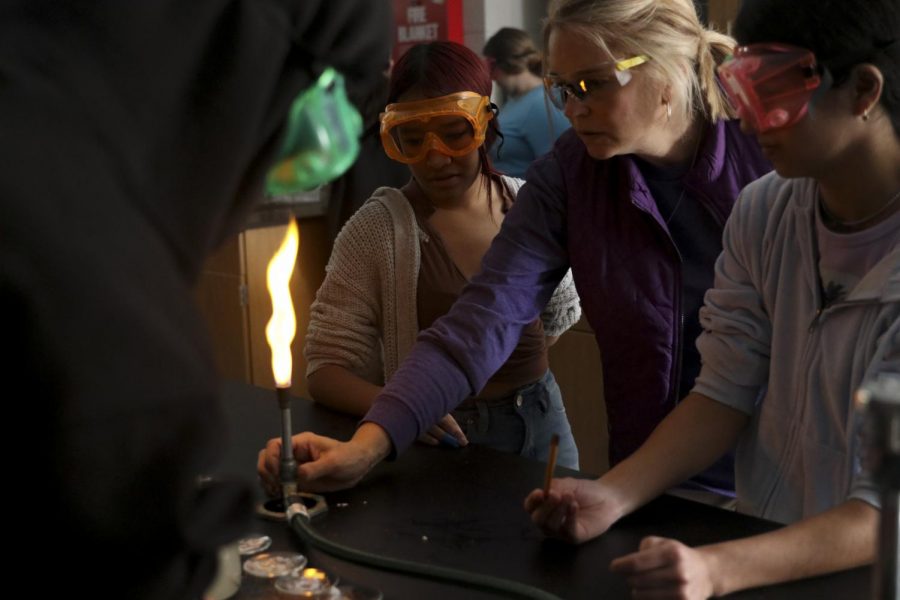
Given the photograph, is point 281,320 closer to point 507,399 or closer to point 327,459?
point 327,459

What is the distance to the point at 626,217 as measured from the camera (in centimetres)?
182

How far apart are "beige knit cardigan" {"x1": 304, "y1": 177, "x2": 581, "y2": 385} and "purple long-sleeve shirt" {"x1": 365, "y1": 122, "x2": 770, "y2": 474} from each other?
28 centimetres

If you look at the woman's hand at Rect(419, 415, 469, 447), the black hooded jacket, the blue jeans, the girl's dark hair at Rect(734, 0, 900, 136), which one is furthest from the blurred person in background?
the black hooded jacket

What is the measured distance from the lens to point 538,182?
1.89 metres

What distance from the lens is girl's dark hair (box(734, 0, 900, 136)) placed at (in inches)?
51.7

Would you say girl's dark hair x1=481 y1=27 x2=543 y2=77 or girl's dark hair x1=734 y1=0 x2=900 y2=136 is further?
girl's dark hair x1=481 y1=27 x2=543 y2=77

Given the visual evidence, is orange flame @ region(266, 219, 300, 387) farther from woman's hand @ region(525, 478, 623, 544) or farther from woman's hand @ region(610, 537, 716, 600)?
woman's hand @ region(610, 537, 716, 600)

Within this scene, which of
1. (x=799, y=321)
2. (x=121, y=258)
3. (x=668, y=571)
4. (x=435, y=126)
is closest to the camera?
(x=121, y=258)

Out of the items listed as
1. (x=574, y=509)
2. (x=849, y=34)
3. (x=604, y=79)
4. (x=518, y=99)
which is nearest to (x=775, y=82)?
Answer: (x=849, y=34)

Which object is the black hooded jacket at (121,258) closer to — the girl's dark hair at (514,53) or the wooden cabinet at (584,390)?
the wooden cabinet at (584,390)

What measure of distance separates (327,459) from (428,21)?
151 inches

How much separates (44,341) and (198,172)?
15cm

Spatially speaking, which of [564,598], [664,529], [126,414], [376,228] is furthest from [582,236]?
[126,414]

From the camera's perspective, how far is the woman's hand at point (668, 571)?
3.68 ft
